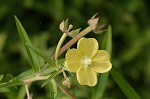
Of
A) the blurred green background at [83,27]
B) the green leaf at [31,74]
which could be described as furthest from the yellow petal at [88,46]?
the blurred green background at [83,27]

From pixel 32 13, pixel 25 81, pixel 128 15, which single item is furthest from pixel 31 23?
pixel 25 81

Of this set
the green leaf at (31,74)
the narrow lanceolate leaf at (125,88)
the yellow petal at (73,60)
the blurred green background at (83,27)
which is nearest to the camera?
the yellow petal at (73,60)

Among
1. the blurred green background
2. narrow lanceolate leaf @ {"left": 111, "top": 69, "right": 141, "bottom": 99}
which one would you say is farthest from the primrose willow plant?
the blurred green background

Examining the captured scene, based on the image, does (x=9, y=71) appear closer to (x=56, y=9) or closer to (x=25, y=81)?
(x=56, y=9)

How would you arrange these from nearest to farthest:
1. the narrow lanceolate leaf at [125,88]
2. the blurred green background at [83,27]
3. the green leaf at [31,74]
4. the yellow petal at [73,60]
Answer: the yellow petal at [73,60] < the green leaf at [31,74] < the narrow lanceolate leaf at [125,88] < the blurred green background at [83,27]

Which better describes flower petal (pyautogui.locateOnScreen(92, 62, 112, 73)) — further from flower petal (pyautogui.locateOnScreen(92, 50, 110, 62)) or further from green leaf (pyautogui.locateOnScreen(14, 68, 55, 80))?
green leaf (pyautogui.locateOnScreen(14, 68, 55, 80))

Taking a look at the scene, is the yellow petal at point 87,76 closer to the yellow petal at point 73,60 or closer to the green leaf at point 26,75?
the yellow petal at point 73,60

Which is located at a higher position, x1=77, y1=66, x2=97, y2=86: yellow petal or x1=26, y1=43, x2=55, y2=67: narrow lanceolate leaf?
x1=26, y1=43, x2=55, y2=67: narrow lanceolate leaf
